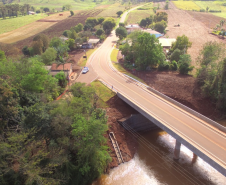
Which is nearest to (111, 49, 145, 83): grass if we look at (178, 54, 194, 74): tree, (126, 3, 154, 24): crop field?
A: (178, 54, 194, 74): tree

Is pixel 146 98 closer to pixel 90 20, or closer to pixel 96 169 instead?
→ pixel 96 169

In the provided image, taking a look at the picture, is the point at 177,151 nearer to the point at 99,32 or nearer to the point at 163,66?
the point at 163,66

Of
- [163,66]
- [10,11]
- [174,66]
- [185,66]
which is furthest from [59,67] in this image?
[10,11]

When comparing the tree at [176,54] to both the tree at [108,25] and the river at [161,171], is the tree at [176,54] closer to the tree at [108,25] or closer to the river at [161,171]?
the river at [161,171]

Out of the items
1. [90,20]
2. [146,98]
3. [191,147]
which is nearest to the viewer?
[191,147]

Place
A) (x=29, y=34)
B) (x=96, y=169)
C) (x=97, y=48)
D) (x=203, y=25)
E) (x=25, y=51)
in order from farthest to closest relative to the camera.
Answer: (x=203, y=25), (x=29, y=34), (x=97, y=48), (x=25, y=51), (x=96, y=169)

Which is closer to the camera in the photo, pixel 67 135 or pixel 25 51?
Result: pixel 67 135

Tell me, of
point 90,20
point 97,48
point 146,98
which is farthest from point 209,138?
point 90,20
